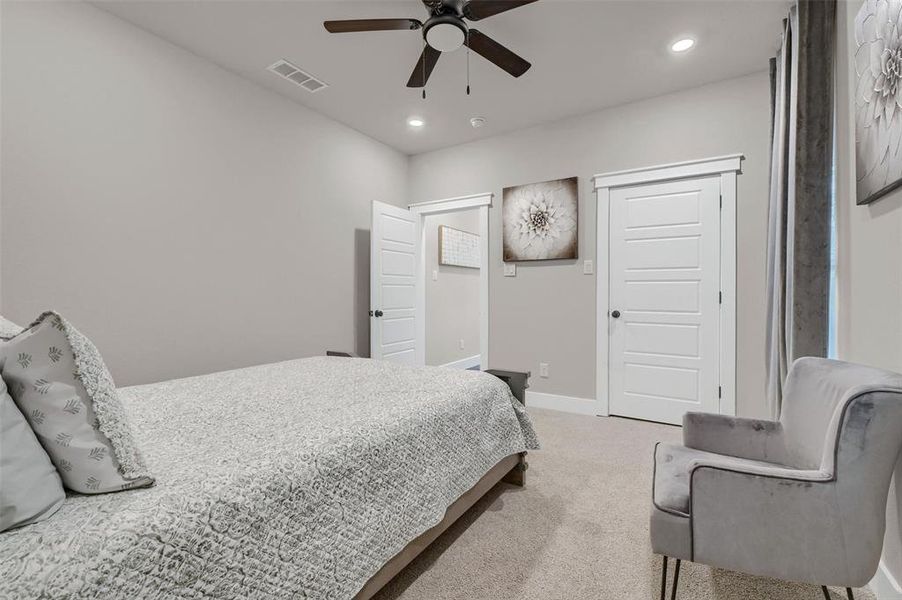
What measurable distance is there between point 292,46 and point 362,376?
2.25 metres

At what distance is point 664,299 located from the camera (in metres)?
3.31

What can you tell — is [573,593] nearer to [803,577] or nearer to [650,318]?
[803,577]

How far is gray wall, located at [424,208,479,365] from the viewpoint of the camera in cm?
531

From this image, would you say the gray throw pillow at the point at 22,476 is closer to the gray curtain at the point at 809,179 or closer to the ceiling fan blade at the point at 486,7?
the ceiling fan blade at the point at 486,7

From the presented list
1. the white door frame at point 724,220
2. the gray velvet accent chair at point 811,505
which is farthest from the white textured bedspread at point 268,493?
the white door frame at point 724,220

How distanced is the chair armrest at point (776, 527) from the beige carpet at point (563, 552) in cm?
40

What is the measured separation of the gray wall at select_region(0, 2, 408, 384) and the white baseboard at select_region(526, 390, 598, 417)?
2017 mm

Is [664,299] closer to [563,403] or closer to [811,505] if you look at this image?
[563,403]

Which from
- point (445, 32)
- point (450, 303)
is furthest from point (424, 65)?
point (450, 303)

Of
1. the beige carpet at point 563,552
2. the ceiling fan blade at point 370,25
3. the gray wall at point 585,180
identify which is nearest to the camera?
the beige carpet at point 563,552

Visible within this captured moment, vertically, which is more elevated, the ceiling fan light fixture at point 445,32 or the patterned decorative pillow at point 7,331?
the ceiling fan light fixture at point 445,32

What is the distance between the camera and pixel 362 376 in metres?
2.08

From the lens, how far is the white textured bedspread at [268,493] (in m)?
0.73

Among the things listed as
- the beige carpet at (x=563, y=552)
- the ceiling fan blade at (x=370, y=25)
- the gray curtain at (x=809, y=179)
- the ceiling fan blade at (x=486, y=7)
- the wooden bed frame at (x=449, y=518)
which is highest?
the ceiling fan blade at (x=486, y=7)
